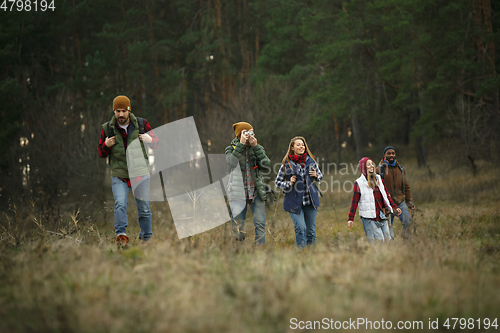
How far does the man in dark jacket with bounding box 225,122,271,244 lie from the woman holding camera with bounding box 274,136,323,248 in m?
0.35

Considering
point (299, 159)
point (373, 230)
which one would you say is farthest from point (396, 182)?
point (299, 159)

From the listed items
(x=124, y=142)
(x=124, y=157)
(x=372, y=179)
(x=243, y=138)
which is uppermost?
(x=124, y=142)

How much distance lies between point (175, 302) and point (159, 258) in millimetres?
1044

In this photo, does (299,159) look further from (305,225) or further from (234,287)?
(234,287)

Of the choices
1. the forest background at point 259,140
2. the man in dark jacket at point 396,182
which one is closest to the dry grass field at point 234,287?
the forest background at point 259,140

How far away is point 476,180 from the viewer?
16922 millimetres

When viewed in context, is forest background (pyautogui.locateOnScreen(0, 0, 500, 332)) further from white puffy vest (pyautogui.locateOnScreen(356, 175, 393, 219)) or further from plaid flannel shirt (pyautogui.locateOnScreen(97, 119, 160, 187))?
plaid flannel shirt (pyautogui.locateOnScreen(97, 119, 160, 187))

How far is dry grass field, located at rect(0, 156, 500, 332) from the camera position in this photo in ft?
9.13

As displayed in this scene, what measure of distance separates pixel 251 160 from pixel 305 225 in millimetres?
1354

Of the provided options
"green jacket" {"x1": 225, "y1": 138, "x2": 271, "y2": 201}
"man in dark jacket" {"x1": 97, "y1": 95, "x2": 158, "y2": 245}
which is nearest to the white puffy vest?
"green jacket" {"x1": 225, "y1": 138, "x2": 271, "y2": 201}

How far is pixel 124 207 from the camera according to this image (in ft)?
17.8

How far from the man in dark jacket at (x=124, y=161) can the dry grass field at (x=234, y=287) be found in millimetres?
669

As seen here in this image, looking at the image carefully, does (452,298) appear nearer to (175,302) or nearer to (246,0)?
(175,302)

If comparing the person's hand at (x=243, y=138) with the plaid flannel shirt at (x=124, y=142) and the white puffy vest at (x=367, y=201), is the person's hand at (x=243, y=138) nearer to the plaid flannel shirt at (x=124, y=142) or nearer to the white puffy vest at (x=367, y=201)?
the plaid flannel shirt at (x=124, y=142)
